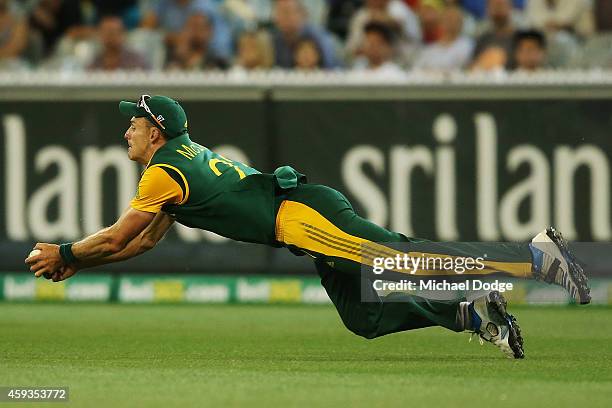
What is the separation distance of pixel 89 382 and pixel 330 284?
196cm

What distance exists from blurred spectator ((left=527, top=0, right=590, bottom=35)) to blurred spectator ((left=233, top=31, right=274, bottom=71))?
2.91m

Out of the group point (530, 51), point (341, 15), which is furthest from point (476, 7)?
point (530, 51)

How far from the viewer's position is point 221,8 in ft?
56.3

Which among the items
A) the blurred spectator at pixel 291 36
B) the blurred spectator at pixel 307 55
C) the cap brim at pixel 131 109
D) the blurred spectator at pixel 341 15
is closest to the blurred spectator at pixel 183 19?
the blurred spectator at pixel 291 36

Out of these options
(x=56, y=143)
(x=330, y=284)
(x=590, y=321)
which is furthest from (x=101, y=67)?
(x=330, y=284)

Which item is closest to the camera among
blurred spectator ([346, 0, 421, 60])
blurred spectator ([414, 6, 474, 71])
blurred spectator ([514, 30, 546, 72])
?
blurred spectator ([514, 30, 546, 72])

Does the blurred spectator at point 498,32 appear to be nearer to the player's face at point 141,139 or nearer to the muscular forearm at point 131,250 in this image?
the muscular forearm at point 131,250

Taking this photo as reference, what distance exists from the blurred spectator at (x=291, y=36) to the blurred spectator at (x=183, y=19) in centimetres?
66

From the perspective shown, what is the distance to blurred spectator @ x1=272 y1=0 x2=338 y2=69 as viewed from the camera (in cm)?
1530

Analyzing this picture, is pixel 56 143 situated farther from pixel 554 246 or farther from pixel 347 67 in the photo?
pixel 554 246

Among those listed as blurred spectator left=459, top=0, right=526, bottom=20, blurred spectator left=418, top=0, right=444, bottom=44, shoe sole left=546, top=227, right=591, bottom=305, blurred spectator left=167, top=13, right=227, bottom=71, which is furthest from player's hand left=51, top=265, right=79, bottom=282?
blurred spectator left=459, top=0, right=526, bottom=20

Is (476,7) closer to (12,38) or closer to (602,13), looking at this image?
(602,13)

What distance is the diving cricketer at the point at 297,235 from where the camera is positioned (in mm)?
8617

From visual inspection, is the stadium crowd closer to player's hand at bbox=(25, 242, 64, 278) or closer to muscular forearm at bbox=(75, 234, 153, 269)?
muscular forearm at bbox=(75, 234, 153, 269)
